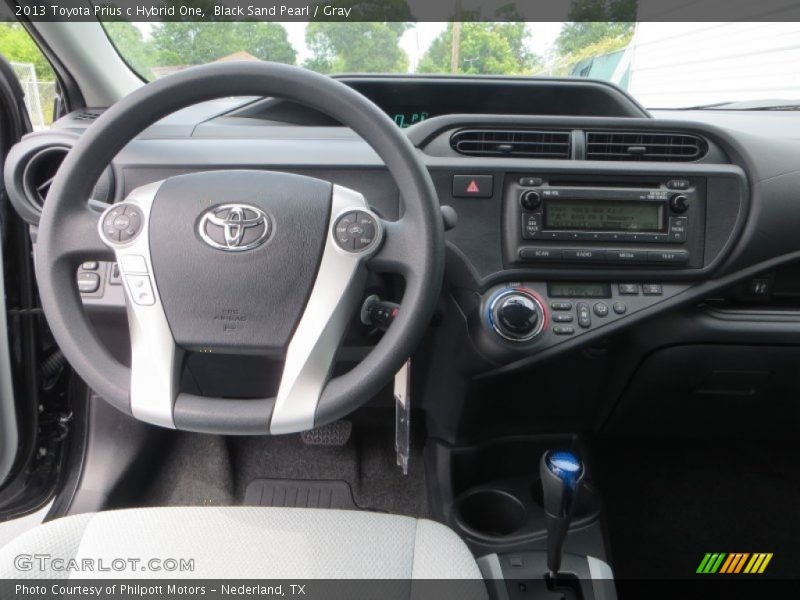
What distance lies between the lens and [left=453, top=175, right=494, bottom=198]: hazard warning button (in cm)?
109

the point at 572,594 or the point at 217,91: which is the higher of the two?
the point at 217,91

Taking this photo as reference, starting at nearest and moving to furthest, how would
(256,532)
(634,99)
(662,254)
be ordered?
(256,532) → (662,254) → (634,99)

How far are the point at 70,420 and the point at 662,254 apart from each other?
1.44 metres

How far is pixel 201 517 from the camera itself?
100 centimetres

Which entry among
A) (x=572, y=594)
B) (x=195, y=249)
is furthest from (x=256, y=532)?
(x=572, y=594)

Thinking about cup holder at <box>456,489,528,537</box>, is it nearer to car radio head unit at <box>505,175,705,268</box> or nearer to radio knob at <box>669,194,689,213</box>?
car radio head unit at <box>505,175,705,268</box>

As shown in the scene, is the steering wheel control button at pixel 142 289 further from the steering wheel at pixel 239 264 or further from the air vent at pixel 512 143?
the air vent at pixel 512 143

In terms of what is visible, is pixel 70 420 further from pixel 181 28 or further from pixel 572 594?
pixel 572 594

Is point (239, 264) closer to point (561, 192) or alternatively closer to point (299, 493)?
point (561, 192)

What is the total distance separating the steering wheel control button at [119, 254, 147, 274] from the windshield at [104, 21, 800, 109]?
0.33m

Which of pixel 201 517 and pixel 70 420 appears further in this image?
pixel 70 420

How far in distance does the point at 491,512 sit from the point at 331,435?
53 centimetres

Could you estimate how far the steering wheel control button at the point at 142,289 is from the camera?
86cm

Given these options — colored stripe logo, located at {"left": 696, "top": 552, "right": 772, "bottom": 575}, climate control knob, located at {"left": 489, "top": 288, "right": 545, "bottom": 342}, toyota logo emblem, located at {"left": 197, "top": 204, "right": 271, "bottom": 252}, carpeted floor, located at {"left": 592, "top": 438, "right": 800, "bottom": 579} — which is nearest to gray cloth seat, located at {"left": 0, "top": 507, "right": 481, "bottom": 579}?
climate control knob, located at {"left": 489, "top": 288, "right": 545, "bottom": 342}
